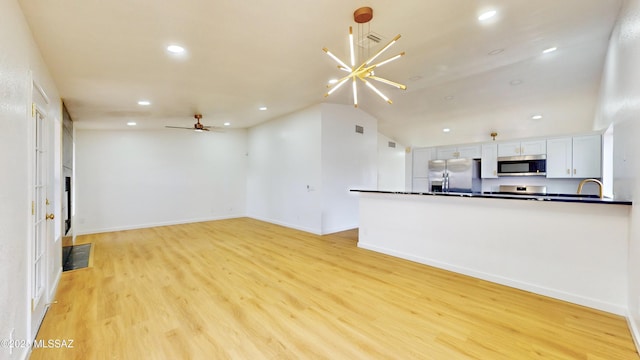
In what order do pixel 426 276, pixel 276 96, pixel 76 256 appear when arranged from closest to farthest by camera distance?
pixel 426 276 → pixel 76 256 → pixel 276 96

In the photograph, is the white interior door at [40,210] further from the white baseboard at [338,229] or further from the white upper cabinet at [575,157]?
the white upper cabinet at [575,157]

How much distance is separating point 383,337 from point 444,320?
64 cm

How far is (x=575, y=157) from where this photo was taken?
17.2 feet

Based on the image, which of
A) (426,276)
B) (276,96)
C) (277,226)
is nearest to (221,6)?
(276,96)

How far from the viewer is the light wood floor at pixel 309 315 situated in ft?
6.56

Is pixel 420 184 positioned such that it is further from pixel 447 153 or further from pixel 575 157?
pixel 575 157

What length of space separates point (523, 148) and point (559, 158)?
0.66 m

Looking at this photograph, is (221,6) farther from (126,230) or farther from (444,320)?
(126,230)

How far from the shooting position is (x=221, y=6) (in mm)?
2375

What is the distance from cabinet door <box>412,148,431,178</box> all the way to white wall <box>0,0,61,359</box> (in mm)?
7691

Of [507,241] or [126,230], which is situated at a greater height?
[507,241]

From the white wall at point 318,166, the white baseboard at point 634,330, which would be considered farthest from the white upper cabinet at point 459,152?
the white baseboard at point 634,330

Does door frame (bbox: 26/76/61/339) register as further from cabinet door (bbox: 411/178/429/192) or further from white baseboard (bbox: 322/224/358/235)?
cabinet door (bbox: 411/178/429/192)

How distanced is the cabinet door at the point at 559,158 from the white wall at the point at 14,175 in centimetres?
779
